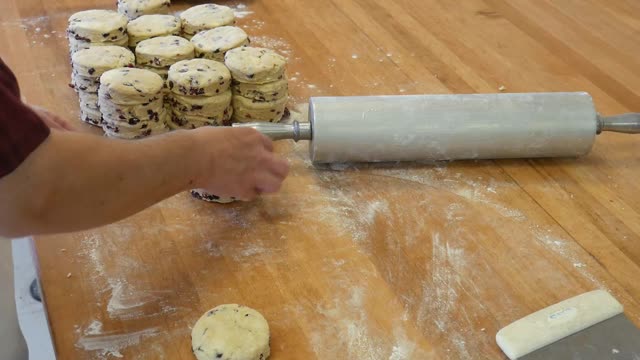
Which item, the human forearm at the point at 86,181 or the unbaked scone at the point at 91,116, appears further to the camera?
the unbaked scone at the point at 91,116

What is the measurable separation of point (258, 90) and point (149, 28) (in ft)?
0.94

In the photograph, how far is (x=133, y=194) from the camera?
2.59 ft

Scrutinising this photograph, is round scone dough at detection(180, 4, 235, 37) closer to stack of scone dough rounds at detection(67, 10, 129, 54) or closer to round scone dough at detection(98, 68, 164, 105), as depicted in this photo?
stack of scone dough rounds at detection(67, 10, 129, 54)

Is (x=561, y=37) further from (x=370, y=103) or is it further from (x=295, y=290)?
(x=295, y=290)

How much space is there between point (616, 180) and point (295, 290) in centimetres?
68

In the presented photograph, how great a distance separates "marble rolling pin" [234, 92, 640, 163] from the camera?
1164 millimetres

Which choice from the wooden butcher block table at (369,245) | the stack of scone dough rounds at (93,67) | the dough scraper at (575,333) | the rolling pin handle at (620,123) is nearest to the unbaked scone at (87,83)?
the stack of scone dough rounds at (93,67)

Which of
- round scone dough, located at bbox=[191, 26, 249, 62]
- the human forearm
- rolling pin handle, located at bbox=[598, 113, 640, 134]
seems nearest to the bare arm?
the human forearm

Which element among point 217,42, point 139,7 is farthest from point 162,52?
point 139,7

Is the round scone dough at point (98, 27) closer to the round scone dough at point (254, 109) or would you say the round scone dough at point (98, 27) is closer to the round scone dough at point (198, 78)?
the round scone dough at point (198, 78)

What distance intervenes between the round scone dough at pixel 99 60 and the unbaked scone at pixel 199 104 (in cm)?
13

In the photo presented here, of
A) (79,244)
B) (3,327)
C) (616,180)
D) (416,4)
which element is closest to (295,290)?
(79,244)

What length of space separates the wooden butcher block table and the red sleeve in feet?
0.22

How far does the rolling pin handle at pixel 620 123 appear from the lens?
4.01 feet
